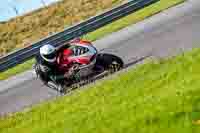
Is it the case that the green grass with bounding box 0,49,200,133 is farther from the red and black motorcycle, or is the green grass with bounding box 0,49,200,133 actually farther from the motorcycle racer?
the motorcycle racer

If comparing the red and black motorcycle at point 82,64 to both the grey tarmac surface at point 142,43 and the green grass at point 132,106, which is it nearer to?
the grey tarmac surface at point 142,43

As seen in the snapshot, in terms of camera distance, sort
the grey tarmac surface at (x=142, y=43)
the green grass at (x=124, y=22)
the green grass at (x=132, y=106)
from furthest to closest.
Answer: the green grass at (x=124, y=22) → the grey tarmac surface at (x=142, y=43) → the green grass at (x=132, y=106)

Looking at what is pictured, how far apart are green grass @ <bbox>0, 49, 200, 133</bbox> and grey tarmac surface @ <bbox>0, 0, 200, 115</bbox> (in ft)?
5.05

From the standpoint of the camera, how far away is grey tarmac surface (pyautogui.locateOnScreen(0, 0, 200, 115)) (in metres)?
15.9

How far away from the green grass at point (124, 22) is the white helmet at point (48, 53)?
17.7 feet

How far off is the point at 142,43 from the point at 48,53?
12.3 ft

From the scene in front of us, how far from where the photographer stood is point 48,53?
15586mm

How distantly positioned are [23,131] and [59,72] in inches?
170

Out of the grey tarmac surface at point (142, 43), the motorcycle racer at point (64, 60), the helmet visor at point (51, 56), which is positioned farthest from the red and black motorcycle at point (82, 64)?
the grey tarmac surface at point (142, 43)

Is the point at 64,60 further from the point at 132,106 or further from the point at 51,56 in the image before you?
the point at 132,106

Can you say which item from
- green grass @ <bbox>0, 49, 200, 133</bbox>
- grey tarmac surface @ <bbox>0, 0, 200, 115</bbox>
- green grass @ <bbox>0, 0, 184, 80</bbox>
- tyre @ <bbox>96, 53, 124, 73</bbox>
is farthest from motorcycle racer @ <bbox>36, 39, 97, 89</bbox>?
green grass @ <bbox>0, 0, 184, 80</bbox>

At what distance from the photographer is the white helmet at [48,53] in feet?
51.1

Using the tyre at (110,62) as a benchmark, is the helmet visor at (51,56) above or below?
above

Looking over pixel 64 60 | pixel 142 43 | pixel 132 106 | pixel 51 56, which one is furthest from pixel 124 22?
pixel 132 106
